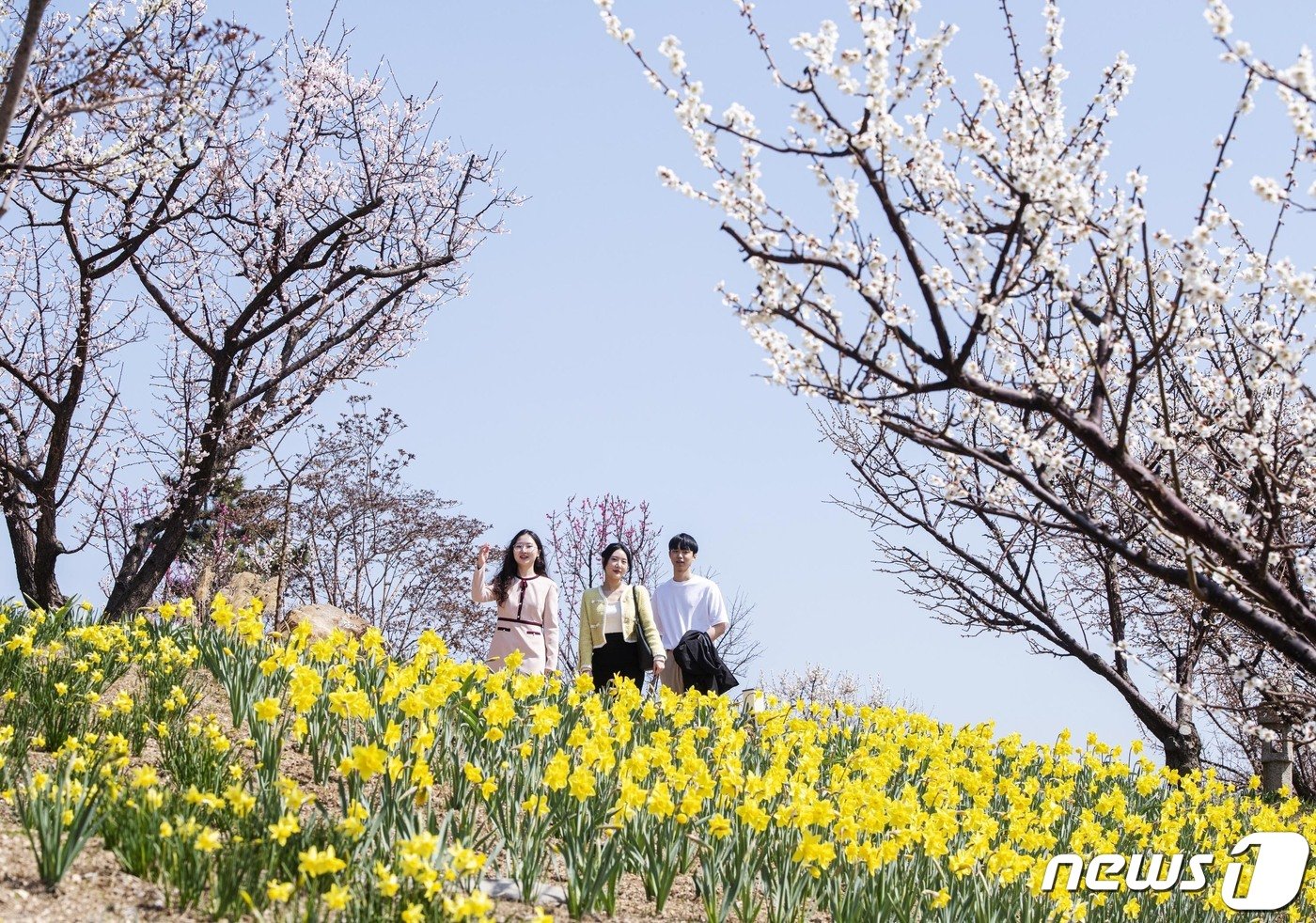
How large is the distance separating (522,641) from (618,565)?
957 mm

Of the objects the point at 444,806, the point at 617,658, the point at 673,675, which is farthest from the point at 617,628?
the point at 444,806

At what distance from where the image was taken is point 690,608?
914 centimetres

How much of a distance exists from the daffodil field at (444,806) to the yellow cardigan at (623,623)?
1718 mm

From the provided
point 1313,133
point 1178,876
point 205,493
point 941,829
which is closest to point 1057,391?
point 1313,133

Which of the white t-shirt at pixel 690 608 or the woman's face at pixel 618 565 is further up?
the woman's face at pixel 618 565

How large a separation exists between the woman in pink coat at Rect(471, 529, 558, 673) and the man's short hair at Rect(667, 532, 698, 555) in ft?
3.45

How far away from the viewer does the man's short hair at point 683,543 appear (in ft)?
30.1

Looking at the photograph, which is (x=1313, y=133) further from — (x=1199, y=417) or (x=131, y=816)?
(x=131, y=816)

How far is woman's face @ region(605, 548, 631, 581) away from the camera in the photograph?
351 inches

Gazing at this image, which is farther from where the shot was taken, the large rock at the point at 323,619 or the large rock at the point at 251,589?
the large rock at the point at 251,589

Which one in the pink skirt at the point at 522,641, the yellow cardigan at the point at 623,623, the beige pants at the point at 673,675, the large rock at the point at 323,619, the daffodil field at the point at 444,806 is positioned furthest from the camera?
the large rock at the point at 323,619

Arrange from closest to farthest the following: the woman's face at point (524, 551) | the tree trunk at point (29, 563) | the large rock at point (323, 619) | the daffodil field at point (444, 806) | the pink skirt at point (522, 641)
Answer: the daffodil field at point (444, 806), the pink skirt at point (522, 641), the woman's face at point (524, 551), the tree trunk at point (29, 563), the large rock at point (323, 619)

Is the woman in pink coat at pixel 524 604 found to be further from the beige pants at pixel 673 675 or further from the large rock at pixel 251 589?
the large rock at pixel 251 589

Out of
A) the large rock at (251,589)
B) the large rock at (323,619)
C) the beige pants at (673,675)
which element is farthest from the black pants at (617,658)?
the large rock at (251,589)
